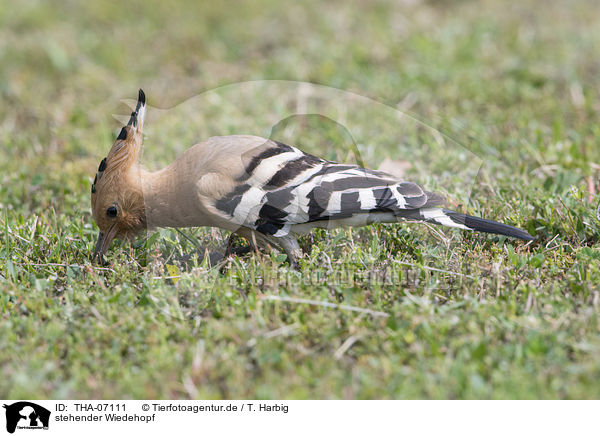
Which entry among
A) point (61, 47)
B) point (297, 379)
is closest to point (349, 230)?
point (297, 379)

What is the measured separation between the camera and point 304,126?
5094mm

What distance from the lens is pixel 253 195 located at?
320cm

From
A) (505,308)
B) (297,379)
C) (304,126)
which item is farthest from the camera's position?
(304,126)

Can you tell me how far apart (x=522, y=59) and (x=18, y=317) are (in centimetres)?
489

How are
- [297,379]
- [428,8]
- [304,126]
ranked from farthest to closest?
1. [428,8]
2. [304,126]
3. [297,379]

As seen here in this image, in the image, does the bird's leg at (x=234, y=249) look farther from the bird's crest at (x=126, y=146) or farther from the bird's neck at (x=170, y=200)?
the bird's crest at (x=126, y=146)

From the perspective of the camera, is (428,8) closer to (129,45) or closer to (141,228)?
(129,45)

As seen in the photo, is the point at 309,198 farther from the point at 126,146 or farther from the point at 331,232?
the point at 126,146
